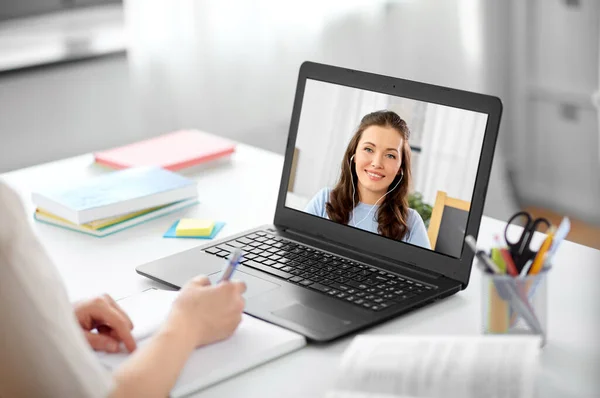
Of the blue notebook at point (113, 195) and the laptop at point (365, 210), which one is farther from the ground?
the laptop at point (365, 210)

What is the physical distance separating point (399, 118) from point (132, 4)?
156cm

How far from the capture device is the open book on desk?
90cm

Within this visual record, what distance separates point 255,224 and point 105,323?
484 millimetres

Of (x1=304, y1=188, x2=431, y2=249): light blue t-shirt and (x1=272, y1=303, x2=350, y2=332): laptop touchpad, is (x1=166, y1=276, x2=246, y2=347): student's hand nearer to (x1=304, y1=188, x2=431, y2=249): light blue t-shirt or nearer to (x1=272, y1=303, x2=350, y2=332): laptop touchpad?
(x1=272, y1=303, x2=350, y2=332): laptop touchpad

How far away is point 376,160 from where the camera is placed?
4.35ft

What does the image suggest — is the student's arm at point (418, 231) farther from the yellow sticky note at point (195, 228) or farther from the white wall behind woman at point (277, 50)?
the white wall behind woman at point (277, 50)

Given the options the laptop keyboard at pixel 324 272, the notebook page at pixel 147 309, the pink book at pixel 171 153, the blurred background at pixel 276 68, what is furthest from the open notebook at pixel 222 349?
the blurred background at pixel 276 68

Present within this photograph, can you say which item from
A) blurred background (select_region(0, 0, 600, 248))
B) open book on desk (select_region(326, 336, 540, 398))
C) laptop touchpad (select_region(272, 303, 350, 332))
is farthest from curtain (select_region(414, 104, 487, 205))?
blurred background (select_region(0, 0, 600, 248))

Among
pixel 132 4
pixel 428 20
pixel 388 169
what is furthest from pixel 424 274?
pixel 428 20

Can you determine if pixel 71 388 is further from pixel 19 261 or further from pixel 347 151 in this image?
pixel 347 151

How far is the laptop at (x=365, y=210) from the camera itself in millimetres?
1232

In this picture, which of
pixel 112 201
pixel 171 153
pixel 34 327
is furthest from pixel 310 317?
pixel 171 153

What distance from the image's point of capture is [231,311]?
3.68 ft

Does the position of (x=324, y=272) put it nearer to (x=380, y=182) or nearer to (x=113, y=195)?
(x=380, y=182)
